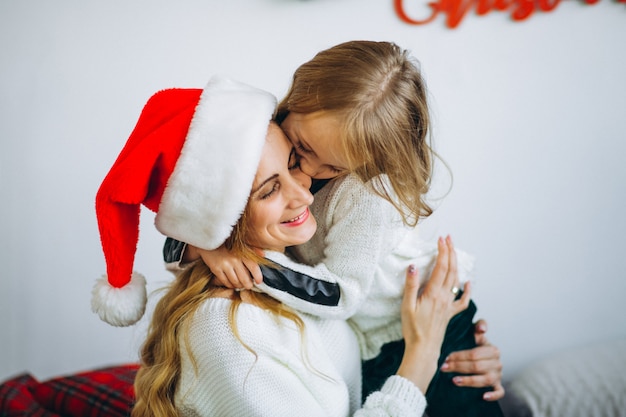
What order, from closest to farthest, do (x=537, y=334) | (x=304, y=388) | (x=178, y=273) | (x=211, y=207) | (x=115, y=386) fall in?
(x=211, y=207) → (x=304, y=388) → (x=178, y=273) → (x=115, y=386) → (x=537, y=334)

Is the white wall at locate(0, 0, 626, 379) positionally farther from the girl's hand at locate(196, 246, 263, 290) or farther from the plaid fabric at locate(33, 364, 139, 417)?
the girl's hand at locate(196, 246, 263, 290)

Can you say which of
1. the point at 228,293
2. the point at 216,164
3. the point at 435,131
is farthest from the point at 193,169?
the point at 435,131

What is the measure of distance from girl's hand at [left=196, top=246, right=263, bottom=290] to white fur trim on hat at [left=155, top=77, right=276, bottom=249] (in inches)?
3.5

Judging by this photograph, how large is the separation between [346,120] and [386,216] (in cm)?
24

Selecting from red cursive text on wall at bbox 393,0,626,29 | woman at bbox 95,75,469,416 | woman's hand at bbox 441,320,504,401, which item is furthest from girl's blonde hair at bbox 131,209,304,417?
red cursive text on wall at bbox 393,0,626,29

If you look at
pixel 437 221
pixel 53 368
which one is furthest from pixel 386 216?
pixel 53 368

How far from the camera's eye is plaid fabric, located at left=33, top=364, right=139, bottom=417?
141 cm

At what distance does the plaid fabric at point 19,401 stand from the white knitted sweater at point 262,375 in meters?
0.65

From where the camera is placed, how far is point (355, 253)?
1000 millimetres

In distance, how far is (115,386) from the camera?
148cm

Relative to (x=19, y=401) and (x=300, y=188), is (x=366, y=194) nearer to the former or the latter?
(x=300, y=188)

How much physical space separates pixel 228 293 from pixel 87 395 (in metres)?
0.77

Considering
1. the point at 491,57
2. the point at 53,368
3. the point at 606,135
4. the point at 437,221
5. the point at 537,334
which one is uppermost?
the point at 491,57

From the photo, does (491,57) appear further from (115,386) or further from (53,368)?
(53,368)
